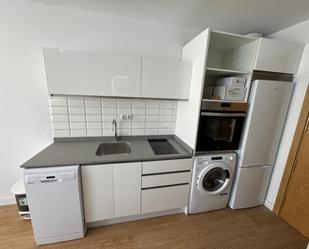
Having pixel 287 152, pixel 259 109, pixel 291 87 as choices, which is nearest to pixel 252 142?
pixel 259 109

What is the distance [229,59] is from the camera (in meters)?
2.01

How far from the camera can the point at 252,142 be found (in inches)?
69.7

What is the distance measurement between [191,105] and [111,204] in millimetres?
1452

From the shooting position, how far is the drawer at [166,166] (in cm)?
158

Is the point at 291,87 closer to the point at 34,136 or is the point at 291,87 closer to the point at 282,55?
the point at 282,55

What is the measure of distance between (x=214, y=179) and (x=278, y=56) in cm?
165

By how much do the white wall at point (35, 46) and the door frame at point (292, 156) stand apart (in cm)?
169

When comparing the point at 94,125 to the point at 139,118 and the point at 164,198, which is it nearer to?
the point at 139,118

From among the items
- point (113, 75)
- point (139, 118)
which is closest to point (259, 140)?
point (139, 118)

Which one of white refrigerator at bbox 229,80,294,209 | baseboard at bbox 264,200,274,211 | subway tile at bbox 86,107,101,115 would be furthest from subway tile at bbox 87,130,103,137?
baseboard at bbox 264,200,274,211

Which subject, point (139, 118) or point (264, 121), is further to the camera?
point (139, 118)

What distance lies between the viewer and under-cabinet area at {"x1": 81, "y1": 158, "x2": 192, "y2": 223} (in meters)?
1.48

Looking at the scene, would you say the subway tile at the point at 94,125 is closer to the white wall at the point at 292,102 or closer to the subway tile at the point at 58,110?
the subway tile at the point at 58,110

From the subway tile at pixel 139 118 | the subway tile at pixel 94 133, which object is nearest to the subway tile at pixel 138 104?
the subway tile at pixel 139 118
